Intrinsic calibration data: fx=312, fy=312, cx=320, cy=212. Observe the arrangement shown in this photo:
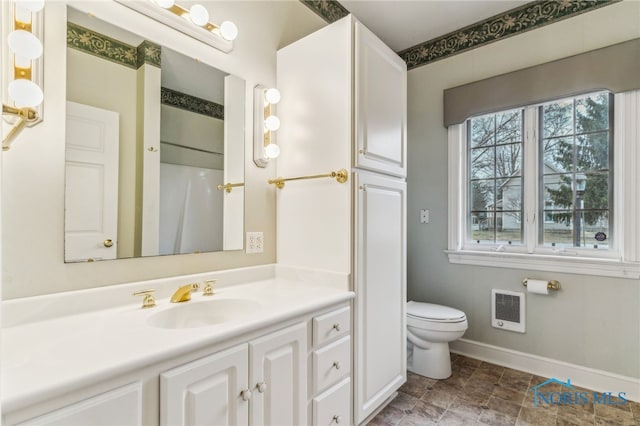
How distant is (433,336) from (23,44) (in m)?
2.43

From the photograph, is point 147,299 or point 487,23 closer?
point 147,299

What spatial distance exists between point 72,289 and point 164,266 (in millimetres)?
329

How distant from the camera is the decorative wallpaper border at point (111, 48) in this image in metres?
1.14

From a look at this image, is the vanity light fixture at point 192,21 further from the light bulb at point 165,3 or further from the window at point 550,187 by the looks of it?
the window at point 550,187

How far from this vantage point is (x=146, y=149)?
1.32 metres

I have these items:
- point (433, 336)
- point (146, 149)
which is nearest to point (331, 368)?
A: point (433, 336)

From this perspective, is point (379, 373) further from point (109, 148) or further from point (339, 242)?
point (109, 148)

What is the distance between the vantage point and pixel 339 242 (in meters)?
1.55

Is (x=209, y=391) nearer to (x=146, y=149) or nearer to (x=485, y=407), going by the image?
(x=146, y=149)

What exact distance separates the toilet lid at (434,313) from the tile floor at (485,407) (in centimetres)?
43

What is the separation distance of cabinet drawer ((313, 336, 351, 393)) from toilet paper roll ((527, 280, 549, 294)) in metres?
1.52

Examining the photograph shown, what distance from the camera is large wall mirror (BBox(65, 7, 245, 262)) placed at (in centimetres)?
115

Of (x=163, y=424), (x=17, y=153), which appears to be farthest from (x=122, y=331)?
(x=17, y=153)

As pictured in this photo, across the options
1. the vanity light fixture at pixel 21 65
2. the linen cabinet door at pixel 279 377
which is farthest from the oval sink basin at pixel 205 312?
the vanity light fixture at pixel 21 65
